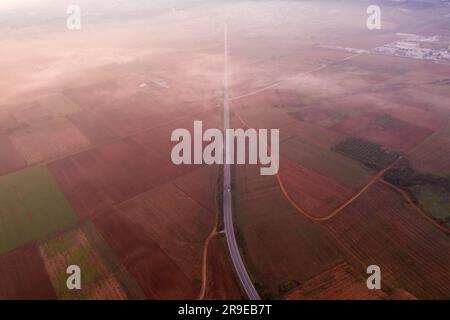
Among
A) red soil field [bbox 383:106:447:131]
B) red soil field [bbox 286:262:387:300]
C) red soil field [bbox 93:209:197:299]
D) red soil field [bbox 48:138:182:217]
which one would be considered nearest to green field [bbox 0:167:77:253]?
red soil field [bbox 48:138:182:217]

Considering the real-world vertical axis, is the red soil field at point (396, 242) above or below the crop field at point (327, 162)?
below

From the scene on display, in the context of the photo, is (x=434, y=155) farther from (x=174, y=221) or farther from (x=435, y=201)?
(x=174, y=221)

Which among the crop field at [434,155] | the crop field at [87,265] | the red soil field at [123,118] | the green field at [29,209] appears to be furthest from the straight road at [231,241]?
the crop field at [434,155]

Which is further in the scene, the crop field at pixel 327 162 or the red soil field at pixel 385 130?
the red soil field at pixel 385 130

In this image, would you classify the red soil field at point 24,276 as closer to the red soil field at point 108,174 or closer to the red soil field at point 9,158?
the red soil field at point 108,174
